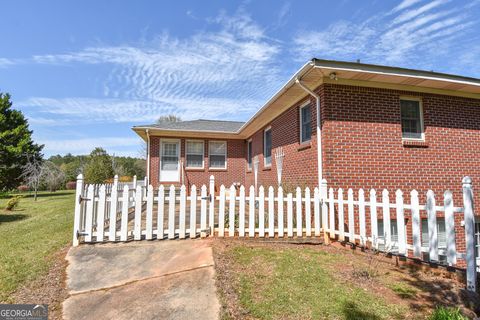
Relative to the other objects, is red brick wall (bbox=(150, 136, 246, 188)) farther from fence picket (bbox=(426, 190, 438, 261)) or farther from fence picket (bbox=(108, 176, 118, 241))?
fence picket (bbox=(426, 190, 438, 261))

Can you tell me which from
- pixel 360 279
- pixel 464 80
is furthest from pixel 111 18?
pixel 464 80

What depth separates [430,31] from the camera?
790 cm

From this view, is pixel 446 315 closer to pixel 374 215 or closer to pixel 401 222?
pixel 401 222

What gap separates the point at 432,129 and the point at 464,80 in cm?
130

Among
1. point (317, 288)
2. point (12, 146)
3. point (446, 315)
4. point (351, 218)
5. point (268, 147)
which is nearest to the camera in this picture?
point (446, 315)

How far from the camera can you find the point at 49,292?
11.7 ft

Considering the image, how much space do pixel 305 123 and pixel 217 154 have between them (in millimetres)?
8116

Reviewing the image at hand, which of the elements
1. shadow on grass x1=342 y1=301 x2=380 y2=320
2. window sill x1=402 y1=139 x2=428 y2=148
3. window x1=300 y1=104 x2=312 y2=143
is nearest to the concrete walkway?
shadow on grass x1=342 y1=301 x2=380 y2=320

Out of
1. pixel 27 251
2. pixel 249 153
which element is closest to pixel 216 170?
pixel 249 153

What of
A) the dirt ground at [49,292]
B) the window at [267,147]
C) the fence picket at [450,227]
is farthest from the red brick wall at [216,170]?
the fence picket at [450,227]

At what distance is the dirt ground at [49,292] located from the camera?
324 cm

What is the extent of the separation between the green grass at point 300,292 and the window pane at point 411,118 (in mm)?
4323

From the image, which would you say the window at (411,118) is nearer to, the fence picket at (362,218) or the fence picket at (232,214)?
the fence picket at (362,218)

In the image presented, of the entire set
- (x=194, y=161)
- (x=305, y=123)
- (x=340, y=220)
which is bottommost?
(x=340, y=220)
